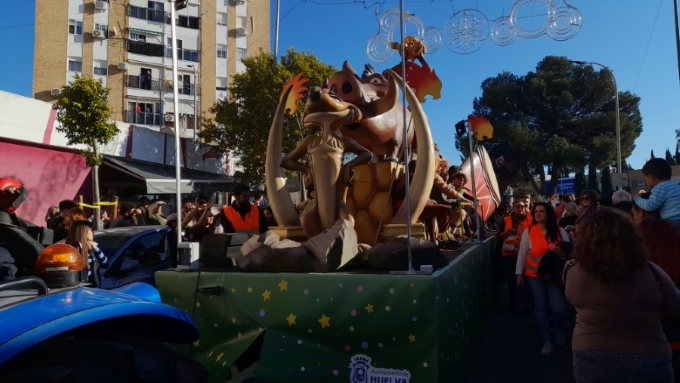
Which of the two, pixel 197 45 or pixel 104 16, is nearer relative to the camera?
pixel 104 16

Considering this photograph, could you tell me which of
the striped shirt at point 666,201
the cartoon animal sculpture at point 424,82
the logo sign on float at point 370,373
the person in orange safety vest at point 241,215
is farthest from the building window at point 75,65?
the striped shirt at point 666,201

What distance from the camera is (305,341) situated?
12.2 ft

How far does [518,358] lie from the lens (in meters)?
5.28

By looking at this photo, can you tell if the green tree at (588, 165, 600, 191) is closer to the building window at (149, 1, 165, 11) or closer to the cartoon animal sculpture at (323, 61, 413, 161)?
the cartoon animal sculpture at (323, 61, 413, 161)

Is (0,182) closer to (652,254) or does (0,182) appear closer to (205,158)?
(652,254)

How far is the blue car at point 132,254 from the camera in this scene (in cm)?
604

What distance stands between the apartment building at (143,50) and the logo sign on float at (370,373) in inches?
1112

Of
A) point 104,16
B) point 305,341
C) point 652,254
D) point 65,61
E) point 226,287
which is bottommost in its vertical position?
point 305,341

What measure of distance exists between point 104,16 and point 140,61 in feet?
11.0

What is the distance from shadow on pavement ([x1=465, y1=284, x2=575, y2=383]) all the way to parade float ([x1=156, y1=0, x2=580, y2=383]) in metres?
0.20

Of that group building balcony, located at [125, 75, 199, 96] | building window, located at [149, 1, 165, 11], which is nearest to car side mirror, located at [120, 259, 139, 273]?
building balcony, located at [125, 75, 199, 96]

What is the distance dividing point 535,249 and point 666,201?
4.51 feet

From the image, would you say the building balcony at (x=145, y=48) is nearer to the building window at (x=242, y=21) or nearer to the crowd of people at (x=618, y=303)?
the building window at (x=242, y=21)

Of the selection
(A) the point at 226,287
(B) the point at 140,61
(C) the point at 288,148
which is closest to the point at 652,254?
(A) the point at 226,287
